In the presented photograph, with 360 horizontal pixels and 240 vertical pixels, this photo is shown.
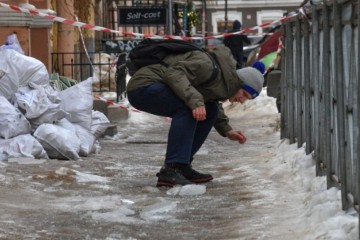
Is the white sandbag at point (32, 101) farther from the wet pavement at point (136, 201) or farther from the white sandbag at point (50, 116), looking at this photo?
the wet pavement at point (136, 201)

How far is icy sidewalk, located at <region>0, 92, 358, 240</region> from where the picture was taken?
6.02m

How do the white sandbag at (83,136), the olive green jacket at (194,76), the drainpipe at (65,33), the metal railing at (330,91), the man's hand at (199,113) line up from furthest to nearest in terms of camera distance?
the drainpipe at (65,33)
the white sandbag at (83,136)
the olive green jacket at (194,76)
the man's hand at (199,113)
the metal railing at (330,91)

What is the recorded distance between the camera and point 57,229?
20.6ft

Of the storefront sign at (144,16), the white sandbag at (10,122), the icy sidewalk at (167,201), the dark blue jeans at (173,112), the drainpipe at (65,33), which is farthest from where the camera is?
the storefront sign at (144,16)

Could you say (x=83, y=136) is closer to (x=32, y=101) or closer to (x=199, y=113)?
(x=32, y=101)

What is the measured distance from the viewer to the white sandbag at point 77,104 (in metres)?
10.7

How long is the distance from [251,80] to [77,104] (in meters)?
3.36

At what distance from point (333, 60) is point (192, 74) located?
1.36m

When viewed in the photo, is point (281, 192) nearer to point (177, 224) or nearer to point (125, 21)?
point (177, 224)

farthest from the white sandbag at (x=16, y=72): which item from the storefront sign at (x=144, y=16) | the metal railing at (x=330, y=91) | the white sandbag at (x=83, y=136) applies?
the storefront sign at (x=144, y=16)

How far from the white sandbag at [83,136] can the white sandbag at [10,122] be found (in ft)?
2.05

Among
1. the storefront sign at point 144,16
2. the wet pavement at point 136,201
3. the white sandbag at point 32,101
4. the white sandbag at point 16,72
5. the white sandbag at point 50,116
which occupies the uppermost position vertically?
the storefront sign at point 144,16

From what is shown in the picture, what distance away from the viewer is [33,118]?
32.3 ft

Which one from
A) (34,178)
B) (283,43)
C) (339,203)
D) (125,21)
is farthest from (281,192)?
(125,21)
